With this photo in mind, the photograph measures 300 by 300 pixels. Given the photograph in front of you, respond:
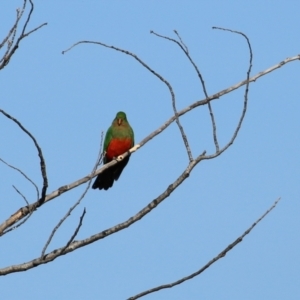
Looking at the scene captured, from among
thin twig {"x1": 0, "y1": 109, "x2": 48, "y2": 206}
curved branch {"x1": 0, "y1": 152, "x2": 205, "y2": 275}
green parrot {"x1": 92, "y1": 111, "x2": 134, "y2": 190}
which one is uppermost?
green parrot {"x1": 92, "y1": 111, "x2": 134, "y2": 190}

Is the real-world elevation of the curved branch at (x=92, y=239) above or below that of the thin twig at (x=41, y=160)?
below

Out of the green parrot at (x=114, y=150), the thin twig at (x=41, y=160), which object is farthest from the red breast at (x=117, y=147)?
the thin twig at (x=41, y=160)

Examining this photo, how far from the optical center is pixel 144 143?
13.0ft

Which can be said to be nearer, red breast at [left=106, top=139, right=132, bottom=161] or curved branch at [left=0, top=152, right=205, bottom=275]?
curved branch at [left=0, top=152, right=205, bottom=275]

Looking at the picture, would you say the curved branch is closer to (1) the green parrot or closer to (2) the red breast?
(1) the green parrot

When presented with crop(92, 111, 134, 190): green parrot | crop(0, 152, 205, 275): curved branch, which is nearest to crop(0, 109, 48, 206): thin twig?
crop(0, 152, 205, 275): curved branch

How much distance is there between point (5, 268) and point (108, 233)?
55cm

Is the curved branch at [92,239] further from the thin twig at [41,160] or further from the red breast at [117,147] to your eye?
the red breast at [117,147]

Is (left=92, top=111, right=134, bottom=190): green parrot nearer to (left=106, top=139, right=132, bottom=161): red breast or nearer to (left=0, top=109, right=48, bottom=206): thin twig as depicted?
(left=106, top=139, right=132, bottom=161): red breast

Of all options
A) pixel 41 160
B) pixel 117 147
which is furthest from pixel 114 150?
pixel 41 160

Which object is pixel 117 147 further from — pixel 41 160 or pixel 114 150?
pixel 41 160

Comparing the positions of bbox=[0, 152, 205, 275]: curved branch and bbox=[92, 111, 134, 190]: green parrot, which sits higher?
bbox=[92, 111, 134, 190]: green parrot

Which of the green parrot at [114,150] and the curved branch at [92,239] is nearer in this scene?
the curved branch at [92,239]

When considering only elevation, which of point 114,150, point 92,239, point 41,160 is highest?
point 114,150
